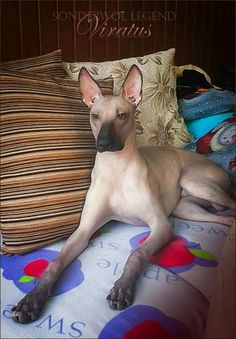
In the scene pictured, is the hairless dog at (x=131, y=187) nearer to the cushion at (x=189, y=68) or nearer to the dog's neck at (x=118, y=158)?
the dog's neck at (x=118, y=158)

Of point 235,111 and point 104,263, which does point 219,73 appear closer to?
point 235,111

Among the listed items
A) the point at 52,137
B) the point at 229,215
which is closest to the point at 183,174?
the point at 229,215

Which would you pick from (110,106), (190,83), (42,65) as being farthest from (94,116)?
(190,83)

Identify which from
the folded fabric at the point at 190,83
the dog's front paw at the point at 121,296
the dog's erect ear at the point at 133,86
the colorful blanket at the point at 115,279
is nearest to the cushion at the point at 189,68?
the folded fabric at the point at 190,83

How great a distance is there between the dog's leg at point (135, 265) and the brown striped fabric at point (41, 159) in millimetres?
98

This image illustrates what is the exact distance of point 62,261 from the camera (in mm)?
436

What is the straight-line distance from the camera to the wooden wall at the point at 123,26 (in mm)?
566

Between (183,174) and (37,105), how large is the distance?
23 cm

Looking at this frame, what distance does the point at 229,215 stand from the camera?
484mm

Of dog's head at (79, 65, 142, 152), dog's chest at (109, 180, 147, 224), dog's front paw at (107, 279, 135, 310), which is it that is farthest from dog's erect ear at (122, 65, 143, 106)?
dog's front paw at (107, 279, 135, 310)

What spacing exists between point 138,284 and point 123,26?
15.4 inches

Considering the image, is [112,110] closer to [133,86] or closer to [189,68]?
[133,86]

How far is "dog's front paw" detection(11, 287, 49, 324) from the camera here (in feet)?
1.25

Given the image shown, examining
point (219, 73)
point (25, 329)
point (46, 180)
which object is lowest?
point (25, 329)
